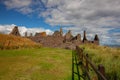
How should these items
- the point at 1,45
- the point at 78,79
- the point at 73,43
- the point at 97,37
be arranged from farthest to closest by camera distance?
the point at 97,37 < the point at 73,43 < the point at 1,45 < the point at 78,79

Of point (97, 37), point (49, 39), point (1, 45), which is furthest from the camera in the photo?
point (97, 37)

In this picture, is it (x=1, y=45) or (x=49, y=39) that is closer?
(x=1, y=45)

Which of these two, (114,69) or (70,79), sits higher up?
(114,69)

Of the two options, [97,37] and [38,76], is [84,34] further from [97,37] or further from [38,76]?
[38,76]

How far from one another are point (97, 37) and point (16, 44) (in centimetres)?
4129

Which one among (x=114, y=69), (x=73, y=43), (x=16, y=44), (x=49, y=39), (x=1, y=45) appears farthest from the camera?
(x=49, y=39)

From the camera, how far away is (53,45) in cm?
5859

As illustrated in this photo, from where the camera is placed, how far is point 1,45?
27844 millimetres

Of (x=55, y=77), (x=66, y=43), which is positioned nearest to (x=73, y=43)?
(x=66, y=43)

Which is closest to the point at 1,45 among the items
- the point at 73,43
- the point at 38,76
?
the point at 38,76

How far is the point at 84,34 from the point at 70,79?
6033cm

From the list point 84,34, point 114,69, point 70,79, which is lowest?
point 70,79

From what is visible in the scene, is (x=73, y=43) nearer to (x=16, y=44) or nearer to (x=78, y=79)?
(x=16, y=44)

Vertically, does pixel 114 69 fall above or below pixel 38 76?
above
